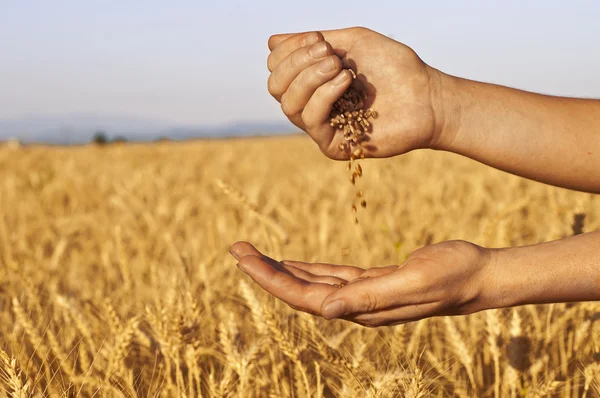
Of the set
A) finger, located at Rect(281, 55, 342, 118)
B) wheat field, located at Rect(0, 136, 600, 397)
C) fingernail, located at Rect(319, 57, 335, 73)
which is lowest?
wheat field, located at Rect(0, 136, 600, 397)

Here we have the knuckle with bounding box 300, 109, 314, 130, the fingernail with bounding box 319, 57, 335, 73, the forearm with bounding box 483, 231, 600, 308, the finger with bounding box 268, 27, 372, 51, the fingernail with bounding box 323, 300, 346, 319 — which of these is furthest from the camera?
the finger with bounding box 268, 27, 372, 51

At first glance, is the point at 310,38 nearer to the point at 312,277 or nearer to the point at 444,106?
the point at 444,106

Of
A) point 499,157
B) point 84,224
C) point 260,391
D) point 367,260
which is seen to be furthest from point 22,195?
point 499,157

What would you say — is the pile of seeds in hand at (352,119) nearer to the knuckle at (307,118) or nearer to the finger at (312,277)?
the knuckle at (307,118)

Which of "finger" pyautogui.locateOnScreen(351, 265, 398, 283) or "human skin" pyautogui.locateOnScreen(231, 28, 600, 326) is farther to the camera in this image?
"finger" pyautogui.locateOnScreen(351, 265, 398, 283)

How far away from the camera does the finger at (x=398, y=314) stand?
46.1 inches

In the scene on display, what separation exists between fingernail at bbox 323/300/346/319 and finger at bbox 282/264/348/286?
23 centimetres

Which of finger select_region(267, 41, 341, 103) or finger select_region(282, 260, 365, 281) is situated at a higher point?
finger select_region(267, 41, 341, 103)

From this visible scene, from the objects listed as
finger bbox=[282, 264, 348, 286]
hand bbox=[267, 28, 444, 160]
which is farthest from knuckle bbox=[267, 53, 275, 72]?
finger bbox=[282, 264, 348, 286]

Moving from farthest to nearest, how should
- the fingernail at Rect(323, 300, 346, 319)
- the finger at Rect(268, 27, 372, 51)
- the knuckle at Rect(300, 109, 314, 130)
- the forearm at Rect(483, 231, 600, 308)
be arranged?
1. the finger at Rect(268, 27, 372, 51)
2. the knuckle at Rect(300, 109, 314, 130)
3. the forearm at Rect(483, 231, 600, 308)
4. the fingernail at Rect(323, 300, 346, 319)

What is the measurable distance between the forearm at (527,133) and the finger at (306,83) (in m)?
0.32

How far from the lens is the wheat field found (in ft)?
4.85

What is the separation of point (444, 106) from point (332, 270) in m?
0.45

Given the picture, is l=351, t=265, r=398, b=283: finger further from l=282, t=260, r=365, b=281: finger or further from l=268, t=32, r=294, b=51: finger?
l=268, t=32, r=294, b=51: finger
